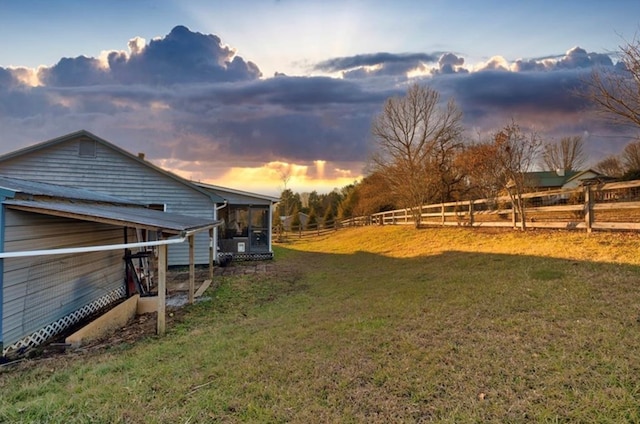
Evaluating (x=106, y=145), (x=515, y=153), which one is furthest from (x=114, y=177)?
(x=515, y=153)

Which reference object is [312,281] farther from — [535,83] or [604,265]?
[535,83]

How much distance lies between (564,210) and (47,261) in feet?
39.7

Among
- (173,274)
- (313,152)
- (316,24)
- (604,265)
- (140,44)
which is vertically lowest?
(173,274)

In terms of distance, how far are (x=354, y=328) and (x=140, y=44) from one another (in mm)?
15424

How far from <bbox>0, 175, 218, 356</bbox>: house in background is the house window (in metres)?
5.01

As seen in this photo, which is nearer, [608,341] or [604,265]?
[608,341]

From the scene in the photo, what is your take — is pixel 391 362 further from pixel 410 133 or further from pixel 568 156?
pixel 568 156

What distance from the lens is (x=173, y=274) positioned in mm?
11281

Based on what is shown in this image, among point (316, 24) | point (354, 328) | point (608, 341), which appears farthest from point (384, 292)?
point (316, 24)

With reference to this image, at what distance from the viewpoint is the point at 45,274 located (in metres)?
5.55

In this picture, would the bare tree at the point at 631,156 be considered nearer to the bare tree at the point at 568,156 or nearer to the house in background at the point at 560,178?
the house in background at the point at 560,178

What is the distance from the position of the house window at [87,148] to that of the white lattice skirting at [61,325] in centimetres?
580

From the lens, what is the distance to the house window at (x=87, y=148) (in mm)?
11305

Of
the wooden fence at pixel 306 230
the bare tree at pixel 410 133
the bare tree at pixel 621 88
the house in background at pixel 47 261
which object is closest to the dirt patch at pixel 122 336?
the house in background at pixel 47 261
